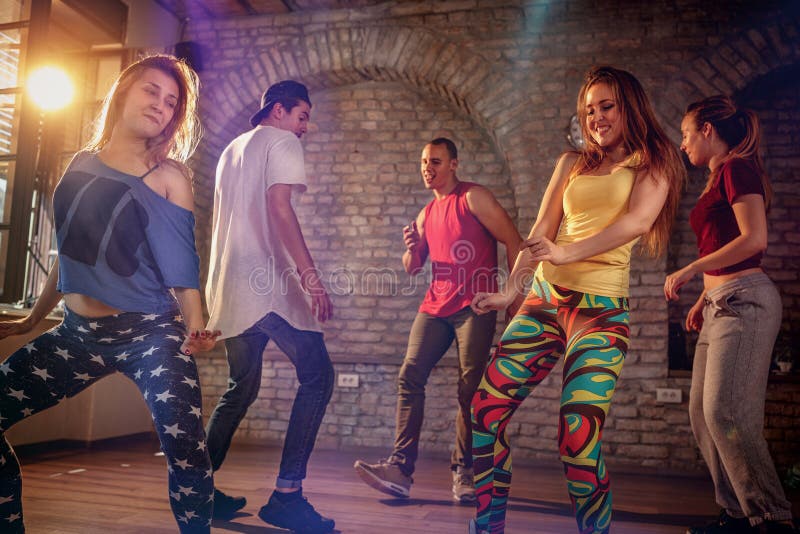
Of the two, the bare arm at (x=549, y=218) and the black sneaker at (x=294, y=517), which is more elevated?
the bare arm at (x=549, y=218)

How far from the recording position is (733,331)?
6.57 ft

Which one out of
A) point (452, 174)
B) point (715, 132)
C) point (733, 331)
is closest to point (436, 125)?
point (452, 174)

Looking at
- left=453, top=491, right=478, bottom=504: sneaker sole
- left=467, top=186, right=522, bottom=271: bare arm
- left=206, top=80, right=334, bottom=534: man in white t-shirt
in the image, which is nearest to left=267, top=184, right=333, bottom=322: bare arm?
left=206, top=80, right=334, bottom=534: man in white t-shirt

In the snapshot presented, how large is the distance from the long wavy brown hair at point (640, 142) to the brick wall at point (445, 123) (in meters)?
2.48

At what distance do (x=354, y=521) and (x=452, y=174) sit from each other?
176 centimetres

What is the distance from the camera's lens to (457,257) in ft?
9.53

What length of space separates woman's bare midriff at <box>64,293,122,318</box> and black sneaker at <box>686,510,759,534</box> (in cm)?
215

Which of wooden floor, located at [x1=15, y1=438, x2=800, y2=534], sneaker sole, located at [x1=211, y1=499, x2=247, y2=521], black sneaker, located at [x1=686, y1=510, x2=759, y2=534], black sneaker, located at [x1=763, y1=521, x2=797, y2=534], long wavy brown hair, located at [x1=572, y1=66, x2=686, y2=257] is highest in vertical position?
long wavy brown hair, located at [x1=572, y1=66, x2=686, y2=257]

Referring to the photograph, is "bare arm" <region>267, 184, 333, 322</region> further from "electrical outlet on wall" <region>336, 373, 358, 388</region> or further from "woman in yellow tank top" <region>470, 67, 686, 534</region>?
"electrical outlet on wall" <region>336, 373, 358, 388</region>

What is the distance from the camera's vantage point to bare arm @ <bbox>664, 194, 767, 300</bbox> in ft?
6.56

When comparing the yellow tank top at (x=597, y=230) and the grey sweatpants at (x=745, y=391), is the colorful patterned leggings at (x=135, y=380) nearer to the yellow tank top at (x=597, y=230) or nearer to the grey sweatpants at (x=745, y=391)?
the yellow tank top at (x=597, y=230)

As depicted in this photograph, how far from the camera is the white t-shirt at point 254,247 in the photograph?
212 centimetres

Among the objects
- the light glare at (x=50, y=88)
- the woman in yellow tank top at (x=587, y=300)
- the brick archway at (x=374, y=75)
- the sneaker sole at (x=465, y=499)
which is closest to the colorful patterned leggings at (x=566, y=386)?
the woman in yellow tank top at (x=587, y=300)

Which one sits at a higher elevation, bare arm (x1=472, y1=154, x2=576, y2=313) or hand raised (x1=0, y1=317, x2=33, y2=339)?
bare arm (x1=472, y1=154, x2=576, y2=313)
